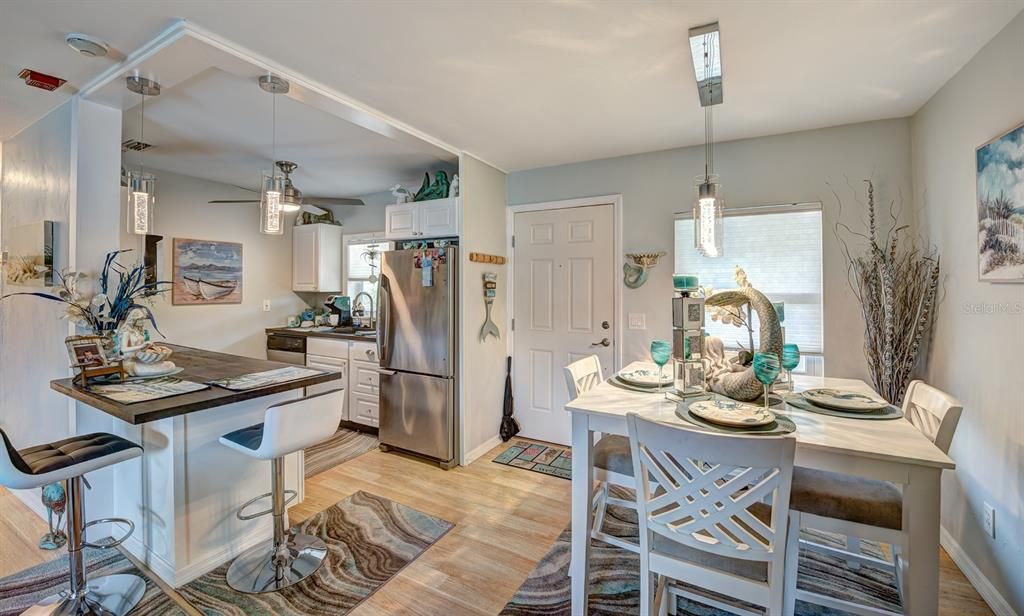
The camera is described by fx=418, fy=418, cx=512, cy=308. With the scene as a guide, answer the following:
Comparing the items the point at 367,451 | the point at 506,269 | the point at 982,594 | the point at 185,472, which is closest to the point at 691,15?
the point at 506,269

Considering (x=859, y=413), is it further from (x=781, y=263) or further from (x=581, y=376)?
(x=781, y=263)

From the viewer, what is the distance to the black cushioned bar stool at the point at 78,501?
154cm

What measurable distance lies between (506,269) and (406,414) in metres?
1.49

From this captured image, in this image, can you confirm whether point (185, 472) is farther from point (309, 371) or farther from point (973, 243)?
point (973, 243)

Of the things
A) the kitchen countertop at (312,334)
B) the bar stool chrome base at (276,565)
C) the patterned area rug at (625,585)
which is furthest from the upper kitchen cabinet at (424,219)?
the patterned area rug at (625,585)

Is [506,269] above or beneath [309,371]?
above

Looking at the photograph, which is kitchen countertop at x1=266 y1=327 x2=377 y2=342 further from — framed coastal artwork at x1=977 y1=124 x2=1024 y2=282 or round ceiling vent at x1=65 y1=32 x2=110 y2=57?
framed coastal artwork at x1=977 y1=124 x2=1024 y2=282

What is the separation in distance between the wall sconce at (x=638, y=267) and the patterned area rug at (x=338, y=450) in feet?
8.33

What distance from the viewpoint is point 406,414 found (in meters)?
3.34

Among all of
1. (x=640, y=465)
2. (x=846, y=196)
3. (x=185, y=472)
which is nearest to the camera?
(x=640, y=465)

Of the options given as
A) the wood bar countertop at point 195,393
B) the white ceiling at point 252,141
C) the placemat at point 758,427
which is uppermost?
the white ceiling at point 252,141

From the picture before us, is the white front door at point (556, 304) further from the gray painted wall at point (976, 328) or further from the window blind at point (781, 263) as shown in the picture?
the gray painted wall at point (976, 328)

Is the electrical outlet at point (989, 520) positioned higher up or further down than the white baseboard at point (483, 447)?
higher up

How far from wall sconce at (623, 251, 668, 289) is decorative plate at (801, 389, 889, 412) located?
1435mm
